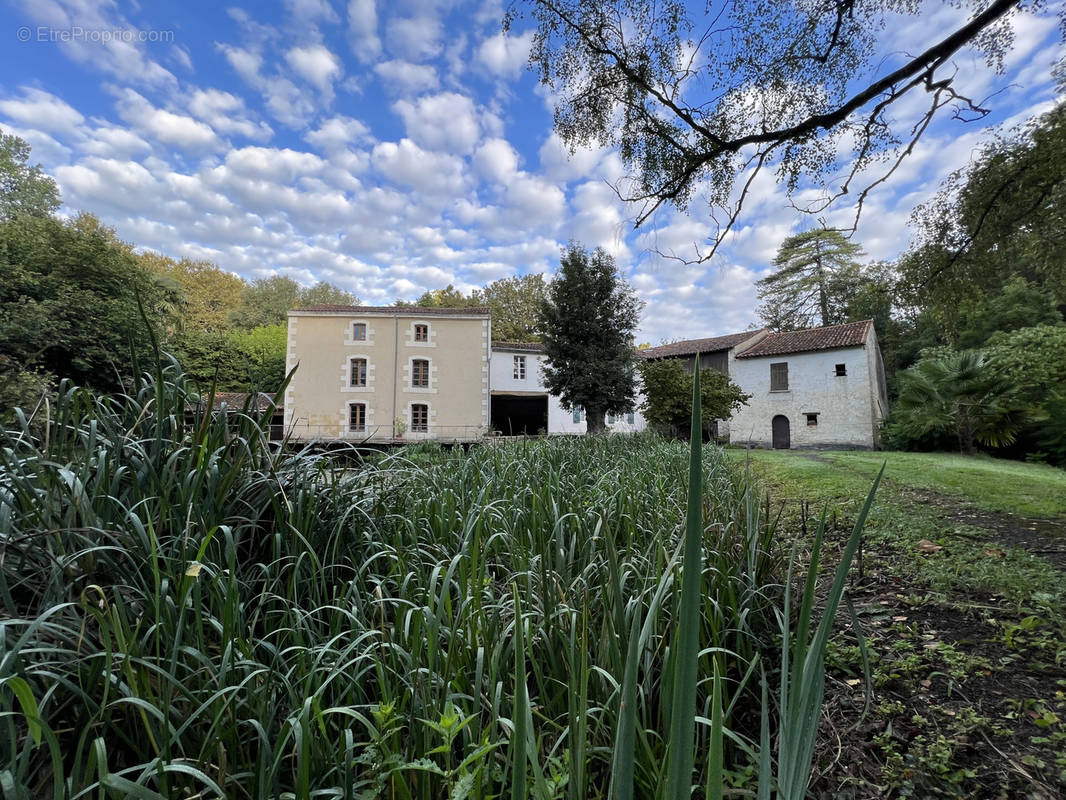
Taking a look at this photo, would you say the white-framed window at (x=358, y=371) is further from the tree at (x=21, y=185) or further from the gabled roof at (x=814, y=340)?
the gabled roof at (x=814, y=340)

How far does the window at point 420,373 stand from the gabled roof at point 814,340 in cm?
1382

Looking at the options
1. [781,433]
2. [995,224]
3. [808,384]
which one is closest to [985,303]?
[995,224]

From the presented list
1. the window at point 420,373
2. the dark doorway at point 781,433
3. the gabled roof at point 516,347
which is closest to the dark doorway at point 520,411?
the gabled roof at point 516,347

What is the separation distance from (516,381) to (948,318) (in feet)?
60.7

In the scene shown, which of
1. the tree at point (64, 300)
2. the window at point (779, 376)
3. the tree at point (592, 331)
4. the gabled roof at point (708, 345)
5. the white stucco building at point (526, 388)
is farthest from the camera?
the white stucco building at point (526, 388)

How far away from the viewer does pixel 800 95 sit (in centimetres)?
418

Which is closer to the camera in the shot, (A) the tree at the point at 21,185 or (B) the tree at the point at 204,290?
(A) the tree at the point at 21,185

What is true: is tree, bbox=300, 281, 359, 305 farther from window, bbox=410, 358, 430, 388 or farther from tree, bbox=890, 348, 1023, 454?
tree, bbox=890, 348, 1023, 454

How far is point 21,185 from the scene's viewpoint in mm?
18750

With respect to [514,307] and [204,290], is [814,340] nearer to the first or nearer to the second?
[514,307]

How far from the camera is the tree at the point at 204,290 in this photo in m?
29.5

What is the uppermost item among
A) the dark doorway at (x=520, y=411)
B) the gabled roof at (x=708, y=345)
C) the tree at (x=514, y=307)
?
the tree at (x=514, y=307)

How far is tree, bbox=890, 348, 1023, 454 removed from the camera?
1020cm

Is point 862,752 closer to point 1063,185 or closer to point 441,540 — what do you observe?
point 441,540
